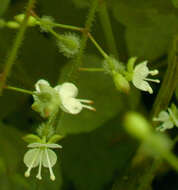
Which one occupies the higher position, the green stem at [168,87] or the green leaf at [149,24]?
the green leaf at [149,24]

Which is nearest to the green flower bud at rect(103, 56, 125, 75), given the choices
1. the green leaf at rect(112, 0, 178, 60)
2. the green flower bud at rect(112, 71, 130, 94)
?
the green flower bud at rect(112, 71, 130, 94)

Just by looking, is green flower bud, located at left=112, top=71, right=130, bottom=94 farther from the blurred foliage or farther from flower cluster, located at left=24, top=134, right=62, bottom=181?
the blurred foliage

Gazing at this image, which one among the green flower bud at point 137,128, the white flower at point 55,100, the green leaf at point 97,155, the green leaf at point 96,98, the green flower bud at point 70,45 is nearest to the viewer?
the green flower bud at point 137,128

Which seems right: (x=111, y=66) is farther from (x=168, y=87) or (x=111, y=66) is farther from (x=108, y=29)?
(x=108, y=29)

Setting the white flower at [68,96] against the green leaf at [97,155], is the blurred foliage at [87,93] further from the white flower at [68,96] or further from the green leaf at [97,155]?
the white flower at [68,96]

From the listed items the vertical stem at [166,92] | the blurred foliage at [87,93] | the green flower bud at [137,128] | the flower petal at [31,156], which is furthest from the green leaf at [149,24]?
the green flower bud at [137,128]

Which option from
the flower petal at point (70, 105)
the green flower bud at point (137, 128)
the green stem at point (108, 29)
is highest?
the green stem at point (108, 29)

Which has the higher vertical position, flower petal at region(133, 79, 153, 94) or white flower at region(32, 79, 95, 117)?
flower petal at region(133, 79, 153, 94)

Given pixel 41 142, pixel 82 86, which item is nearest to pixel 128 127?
pixel 41 142
